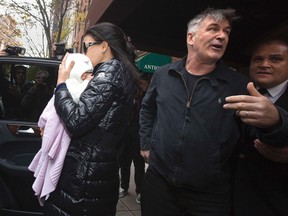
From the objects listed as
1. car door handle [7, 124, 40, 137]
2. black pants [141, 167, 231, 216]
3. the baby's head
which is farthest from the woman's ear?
car door handle [7, 124, 40, 137]

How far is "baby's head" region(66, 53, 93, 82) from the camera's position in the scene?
2.22 metres

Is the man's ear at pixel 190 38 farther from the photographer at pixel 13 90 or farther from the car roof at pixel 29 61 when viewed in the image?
the photographer at pixel 13 90

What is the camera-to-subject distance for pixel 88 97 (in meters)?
2.05

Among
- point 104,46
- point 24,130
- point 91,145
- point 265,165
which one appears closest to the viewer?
point 265,165

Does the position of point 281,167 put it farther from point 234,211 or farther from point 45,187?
point 45,187

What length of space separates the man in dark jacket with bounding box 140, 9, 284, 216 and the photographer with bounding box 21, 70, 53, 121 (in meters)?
1.60

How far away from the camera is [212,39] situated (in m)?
2.19

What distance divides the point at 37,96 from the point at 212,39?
206cm

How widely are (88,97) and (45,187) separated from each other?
607mm

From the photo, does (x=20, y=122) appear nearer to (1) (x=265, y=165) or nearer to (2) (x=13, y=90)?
(2) (x=13, y=90)

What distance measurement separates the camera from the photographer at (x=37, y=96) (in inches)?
137

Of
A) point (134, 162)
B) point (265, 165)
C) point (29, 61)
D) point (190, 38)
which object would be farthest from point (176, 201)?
point (134, 162)

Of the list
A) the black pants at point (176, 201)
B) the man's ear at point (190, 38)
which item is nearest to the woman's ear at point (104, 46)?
the man's ear at point (190, 38)

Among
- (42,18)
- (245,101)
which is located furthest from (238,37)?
(42,18)
